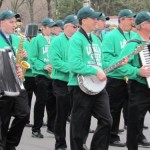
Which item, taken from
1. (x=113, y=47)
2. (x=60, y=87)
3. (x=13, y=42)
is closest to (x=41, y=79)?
(x=60, y=87)

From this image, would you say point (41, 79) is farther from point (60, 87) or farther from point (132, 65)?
point (132, 65)

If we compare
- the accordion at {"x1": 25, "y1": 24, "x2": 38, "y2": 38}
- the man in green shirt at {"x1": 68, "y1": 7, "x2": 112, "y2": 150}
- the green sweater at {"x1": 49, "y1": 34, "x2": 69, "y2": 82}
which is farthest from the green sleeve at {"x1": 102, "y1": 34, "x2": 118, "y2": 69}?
the accordion at {"x1": 25, "y1": 24, "x2": 38, "y2": 38}

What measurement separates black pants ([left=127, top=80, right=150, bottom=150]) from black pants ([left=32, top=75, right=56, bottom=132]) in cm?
278

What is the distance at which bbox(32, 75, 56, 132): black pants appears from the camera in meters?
9.31

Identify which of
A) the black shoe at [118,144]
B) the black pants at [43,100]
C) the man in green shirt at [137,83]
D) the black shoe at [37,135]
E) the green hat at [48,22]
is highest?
the green hat at [48,22]

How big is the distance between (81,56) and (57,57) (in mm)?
1533

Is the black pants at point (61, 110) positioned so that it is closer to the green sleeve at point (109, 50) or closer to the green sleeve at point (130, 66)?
the green sleeve at point (109, 50)

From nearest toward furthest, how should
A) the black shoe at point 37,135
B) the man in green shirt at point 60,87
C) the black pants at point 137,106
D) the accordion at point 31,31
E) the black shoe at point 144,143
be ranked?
the black pants at point 137,106 → the man in green shirt at point 60,87 → the black shoe at point 144,143 → the black shoe at point 37,135 → the accordion at point 31,31

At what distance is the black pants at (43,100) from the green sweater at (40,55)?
5.4 inches

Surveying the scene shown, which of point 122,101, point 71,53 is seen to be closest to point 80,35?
point 71,53

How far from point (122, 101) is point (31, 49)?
2095mm

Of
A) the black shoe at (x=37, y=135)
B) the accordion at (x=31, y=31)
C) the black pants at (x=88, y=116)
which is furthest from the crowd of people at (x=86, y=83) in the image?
the accordion at (x=31, y=31)

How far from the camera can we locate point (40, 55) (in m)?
9.33

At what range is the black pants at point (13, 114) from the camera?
278 inches
